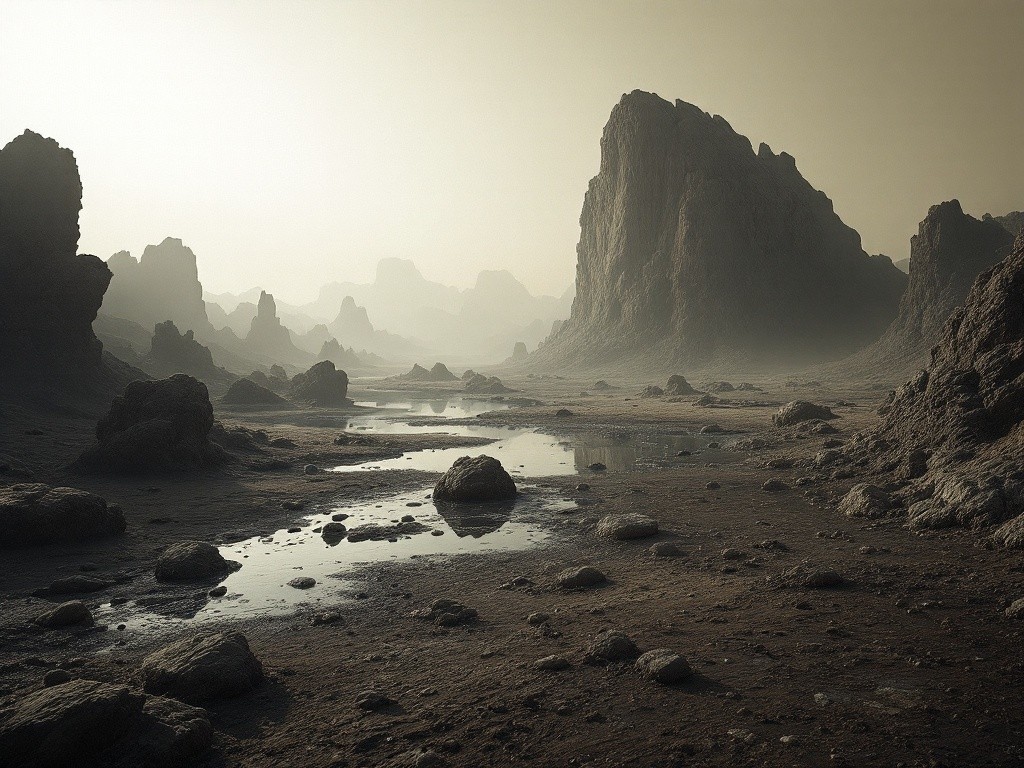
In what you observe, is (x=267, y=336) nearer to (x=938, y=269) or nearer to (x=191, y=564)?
(x=938, y=269)

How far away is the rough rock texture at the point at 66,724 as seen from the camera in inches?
204

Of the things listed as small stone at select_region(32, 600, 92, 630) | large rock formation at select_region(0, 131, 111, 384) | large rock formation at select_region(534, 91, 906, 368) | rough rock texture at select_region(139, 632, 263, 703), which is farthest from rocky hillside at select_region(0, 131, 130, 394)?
large rock formation at select_region(534, 91, 906, 368)

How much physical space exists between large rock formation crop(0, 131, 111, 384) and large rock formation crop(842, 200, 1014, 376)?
189 feet

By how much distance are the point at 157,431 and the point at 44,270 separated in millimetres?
17244

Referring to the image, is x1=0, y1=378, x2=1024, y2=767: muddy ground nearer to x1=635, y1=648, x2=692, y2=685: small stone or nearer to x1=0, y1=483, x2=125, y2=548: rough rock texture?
x1=635, y1=648, x2=692, y2=685: small stone

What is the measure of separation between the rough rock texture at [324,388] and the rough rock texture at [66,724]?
48331 mm

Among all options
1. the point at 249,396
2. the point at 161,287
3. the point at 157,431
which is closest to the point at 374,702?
the point at 157,431

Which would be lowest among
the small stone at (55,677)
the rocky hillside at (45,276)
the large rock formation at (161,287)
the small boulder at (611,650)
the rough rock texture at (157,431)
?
the small stone at (55,677)

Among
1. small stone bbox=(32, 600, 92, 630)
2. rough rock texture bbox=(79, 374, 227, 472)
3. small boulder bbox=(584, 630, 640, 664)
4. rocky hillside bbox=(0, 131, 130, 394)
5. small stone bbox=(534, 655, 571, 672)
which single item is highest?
rocky hillside bbox=(0, 131, 130, 394)

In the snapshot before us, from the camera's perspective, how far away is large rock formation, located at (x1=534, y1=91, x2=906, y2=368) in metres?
75.5

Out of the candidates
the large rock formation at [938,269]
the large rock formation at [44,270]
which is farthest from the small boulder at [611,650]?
the large rock formation at [938,269]

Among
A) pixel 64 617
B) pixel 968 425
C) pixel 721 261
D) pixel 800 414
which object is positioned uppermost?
pixel 721 261

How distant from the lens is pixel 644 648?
7.43 metres

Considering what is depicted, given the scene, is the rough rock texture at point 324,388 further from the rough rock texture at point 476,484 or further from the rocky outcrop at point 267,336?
the rocky outcrop at point 267,336
